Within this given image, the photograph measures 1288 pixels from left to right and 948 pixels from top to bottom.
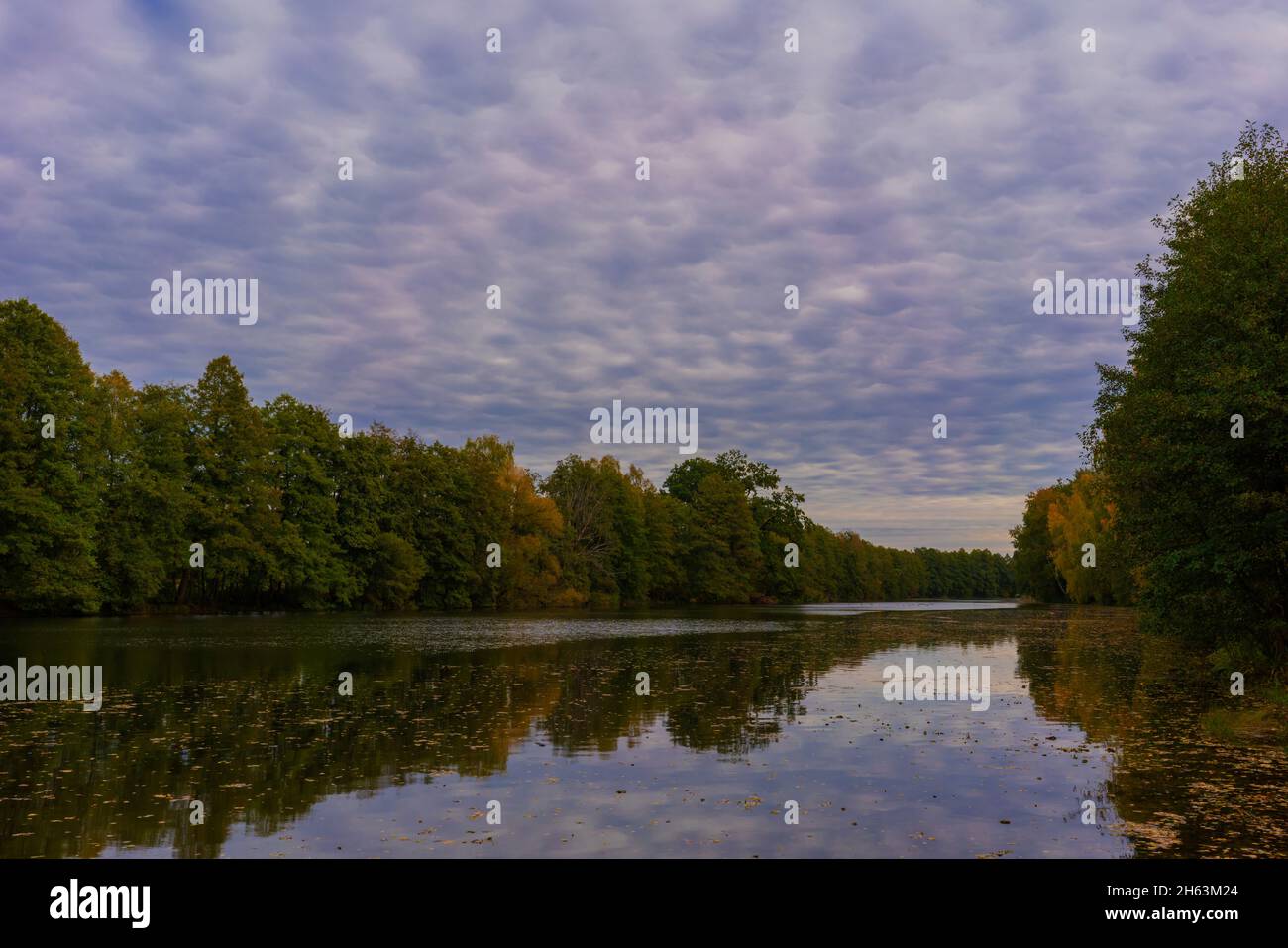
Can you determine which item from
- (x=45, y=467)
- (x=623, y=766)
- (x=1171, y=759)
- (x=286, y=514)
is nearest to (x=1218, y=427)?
(x=1171, y=759)

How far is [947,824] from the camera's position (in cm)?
1127

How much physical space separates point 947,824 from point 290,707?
1498 centimetres

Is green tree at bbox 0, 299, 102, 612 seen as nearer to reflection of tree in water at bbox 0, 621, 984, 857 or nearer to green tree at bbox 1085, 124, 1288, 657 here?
reflection of tree in water at bbox 0, 621, 984, 857

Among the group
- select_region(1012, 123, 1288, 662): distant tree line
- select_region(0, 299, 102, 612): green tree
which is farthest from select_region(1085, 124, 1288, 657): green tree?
select_region(0, 299, 102, 612): green tree

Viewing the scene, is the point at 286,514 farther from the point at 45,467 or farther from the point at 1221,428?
the point at 1221,428

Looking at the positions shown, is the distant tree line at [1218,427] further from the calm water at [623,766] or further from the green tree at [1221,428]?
the calm water at [623,766]

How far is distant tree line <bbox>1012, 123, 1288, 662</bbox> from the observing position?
64.8ft

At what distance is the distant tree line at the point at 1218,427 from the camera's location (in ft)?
64.8

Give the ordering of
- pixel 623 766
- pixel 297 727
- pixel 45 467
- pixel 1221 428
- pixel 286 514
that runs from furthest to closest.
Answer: pixel 286 514 → pixel 45 467 → pixel 1221 428 → pixel 297 727 → pixel 623 766

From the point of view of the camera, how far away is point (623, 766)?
14.8 m

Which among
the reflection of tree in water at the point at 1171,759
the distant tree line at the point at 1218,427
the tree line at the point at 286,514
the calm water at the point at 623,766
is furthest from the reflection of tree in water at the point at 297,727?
the tree line at the point at 286,514

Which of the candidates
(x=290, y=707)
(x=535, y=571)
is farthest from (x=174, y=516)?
(x=290, y=707)

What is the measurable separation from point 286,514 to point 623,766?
252ft
